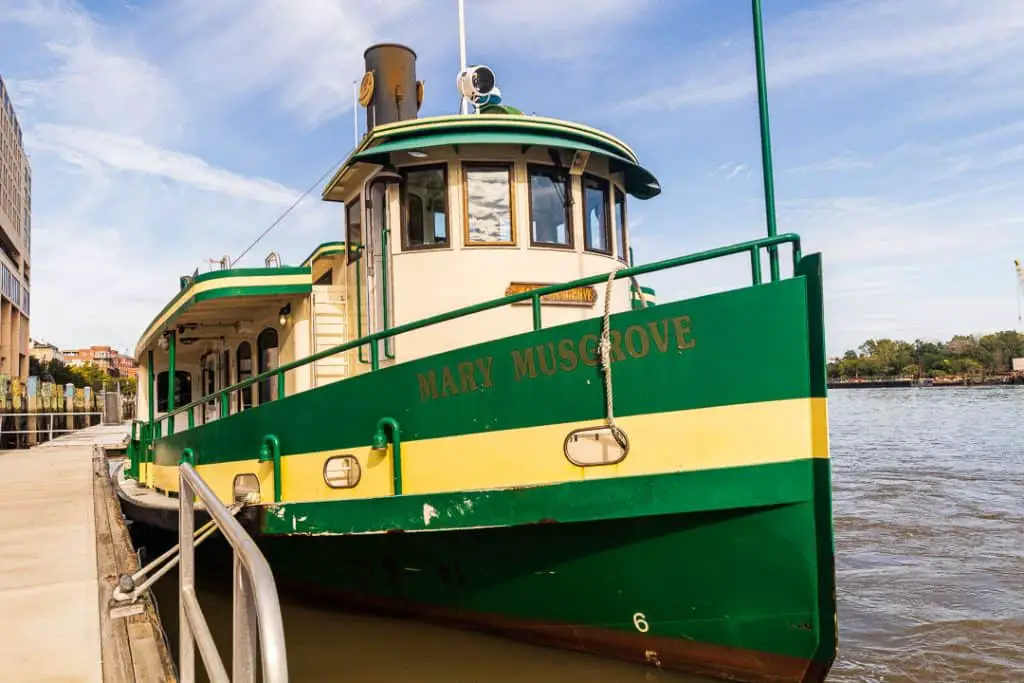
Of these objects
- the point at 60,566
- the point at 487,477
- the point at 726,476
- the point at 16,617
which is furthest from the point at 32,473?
the point at 726,476

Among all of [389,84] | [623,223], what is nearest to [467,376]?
[623,223]

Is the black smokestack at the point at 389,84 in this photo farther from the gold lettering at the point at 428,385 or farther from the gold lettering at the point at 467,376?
the gold lettering at the point at 467,376

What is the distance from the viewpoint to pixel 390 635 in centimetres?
595

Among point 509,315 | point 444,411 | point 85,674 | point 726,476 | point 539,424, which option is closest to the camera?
point 85,674

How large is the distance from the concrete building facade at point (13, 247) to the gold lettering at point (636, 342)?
5185cm

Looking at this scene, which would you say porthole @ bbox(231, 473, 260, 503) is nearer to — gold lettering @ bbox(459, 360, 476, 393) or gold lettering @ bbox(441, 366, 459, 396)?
gold lettering @ bbox(441, 366, 459, 396)

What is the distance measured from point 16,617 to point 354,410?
2331 mm

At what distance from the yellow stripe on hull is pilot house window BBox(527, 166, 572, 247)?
6.50 feet

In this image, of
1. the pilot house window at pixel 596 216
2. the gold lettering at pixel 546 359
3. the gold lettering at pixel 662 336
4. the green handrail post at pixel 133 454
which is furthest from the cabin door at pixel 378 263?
the green handrail post at pixel 133 454

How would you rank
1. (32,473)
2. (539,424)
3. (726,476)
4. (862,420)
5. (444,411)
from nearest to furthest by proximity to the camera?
(726,476) → (539,424) → (444,411) → (32,473) → (862,420)

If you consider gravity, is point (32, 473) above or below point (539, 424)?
below

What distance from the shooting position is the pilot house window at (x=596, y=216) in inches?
Result: 249

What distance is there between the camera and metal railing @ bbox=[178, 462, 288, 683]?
5.20 ft

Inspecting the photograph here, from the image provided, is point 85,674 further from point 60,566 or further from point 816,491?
point 816,491
